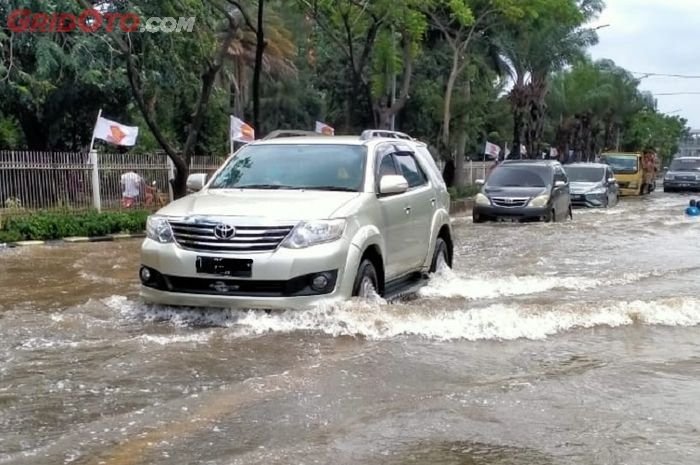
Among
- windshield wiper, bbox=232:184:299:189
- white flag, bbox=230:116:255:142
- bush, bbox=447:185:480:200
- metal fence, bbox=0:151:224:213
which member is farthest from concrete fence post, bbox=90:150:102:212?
windshield wiper, bbox=232:184:299:189

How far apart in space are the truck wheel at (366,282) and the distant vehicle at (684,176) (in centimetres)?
3403

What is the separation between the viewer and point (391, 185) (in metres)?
7.55

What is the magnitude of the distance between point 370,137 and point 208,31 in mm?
15998

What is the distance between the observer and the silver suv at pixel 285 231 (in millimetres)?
6512

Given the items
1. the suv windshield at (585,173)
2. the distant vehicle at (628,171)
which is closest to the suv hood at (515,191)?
the suv windshield at (585,173)

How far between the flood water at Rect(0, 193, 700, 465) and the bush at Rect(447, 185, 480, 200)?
1886cm

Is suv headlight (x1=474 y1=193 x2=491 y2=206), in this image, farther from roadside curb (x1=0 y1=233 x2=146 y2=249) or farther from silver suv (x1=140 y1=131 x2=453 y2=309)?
silver suv (x1=140 y1=131 x2=453 y2=309)

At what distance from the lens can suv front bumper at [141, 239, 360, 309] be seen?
646cm

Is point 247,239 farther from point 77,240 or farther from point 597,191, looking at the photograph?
point 597,191

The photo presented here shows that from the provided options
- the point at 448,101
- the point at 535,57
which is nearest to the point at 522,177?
the point at 448,101

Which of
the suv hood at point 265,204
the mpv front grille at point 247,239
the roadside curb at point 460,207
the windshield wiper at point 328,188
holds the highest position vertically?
the windshield wiper at point 328,188

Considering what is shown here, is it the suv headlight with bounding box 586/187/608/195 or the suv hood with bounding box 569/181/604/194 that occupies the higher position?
the suv hood with bounding box 569/181/604/194

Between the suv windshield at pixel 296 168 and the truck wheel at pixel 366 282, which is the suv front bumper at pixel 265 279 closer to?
the truck wheel at pixel 366 282

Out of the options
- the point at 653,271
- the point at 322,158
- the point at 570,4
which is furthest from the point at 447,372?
the point at 570,4
